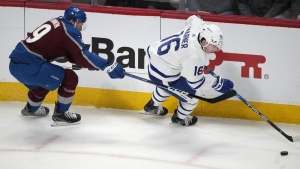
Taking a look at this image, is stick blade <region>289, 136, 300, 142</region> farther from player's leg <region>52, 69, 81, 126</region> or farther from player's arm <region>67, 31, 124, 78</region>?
player's leg <region>52, 69, 81, 126</region>

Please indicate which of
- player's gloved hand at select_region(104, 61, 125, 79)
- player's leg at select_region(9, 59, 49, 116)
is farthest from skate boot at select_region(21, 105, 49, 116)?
player's gloved hand at select_region(104, 61, 125, 79)

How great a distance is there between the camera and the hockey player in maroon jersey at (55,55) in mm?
6121

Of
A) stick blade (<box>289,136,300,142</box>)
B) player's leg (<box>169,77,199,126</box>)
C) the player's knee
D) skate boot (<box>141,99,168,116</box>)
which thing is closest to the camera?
stick blade (<box>289,136,300,142</box>)

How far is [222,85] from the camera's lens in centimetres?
623

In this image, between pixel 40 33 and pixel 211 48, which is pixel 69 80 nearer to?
pixel 40 33

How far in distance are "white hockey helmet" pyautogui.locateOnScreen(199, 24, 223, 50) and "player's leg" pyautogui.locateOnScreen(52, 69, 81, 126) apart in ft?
3.68

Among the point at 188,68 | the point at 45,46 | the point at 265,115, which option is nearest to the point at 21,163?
the point at 45,46

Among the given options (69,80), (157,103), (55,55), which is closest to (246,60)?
(157,103)

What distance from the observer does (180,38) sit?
6.24 metres

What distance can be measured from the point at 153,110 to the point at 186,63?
2.60ft

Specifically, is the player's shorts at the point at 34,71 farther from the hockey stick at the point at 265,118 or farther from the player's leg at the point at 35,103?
the hockey stick at the point at 265,118

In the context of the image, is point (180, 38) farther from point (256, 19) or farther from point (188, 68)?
point (256, 19)

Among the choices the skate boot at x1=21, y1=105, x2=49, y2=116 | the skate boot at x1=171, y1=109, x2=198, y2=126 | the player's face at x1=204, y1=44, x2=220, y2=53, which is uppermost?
the player's face at x1=204, y1=44, x2=220, y2=53

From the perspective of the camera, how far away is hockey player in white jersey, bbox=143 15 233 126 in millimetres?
6047
